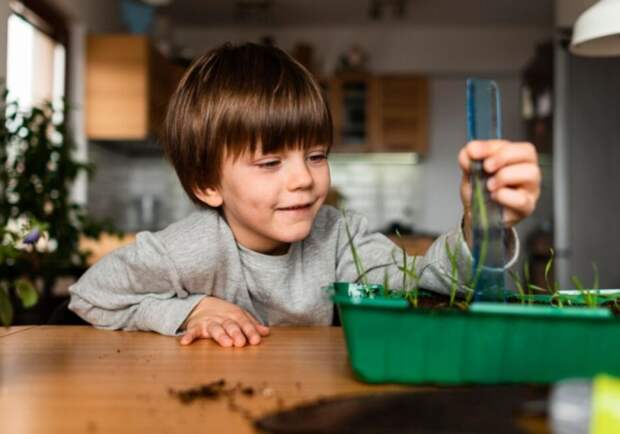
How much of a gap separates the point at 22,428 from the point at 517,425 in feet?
0.99

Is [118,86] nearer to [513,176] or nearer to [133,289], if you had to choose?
[133,289]

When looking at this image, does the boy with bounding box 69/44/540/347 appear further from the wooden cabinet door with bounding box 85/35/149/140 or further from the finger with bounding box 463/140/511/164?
the wooden cabinet door with bounding box 85/35/149/140

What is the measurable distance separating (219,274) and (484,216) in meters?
0.63

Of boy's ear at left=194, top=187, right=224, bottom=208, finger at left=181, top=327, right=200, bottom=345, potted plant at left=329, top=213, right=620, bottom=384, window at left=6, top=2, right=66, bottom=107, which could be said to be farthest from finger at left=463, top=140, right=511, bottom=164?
window at left=6, top=2, right=66, bottom=107

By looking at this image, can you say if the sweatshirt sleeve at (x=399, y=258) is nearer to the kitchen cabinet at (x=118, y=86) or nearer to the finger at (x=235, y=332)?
the finger at (x=235, y=332)

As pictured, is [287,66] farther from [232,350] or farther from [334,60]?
[334,60]

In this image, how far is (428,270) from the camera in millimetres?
966

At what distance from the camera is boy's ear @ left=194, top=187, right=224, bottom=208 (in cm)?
119

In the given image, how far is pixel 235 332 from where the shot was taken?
81 cm

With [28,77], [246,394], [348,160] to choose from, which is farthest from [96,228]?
[348,160]

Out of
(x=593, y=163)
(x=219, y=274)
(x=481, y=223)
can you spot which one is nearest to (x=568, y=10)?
(x=593, y=163)

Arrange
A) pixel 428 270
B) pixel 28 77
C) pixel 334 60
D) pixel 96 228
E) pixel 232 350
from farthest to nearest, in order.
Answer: pixel 334 60 < pixel 28 77 < pixel 96 228 < pixel 428 270 < pixel 232 350

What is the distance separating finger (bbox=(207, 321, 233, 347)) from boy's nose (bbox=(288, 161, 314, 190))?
0.85 feet

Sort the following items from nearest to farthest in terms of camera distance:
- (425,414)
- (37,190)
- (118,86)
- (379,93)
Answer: (425,414), (37,190), (118,86), (379,93)
